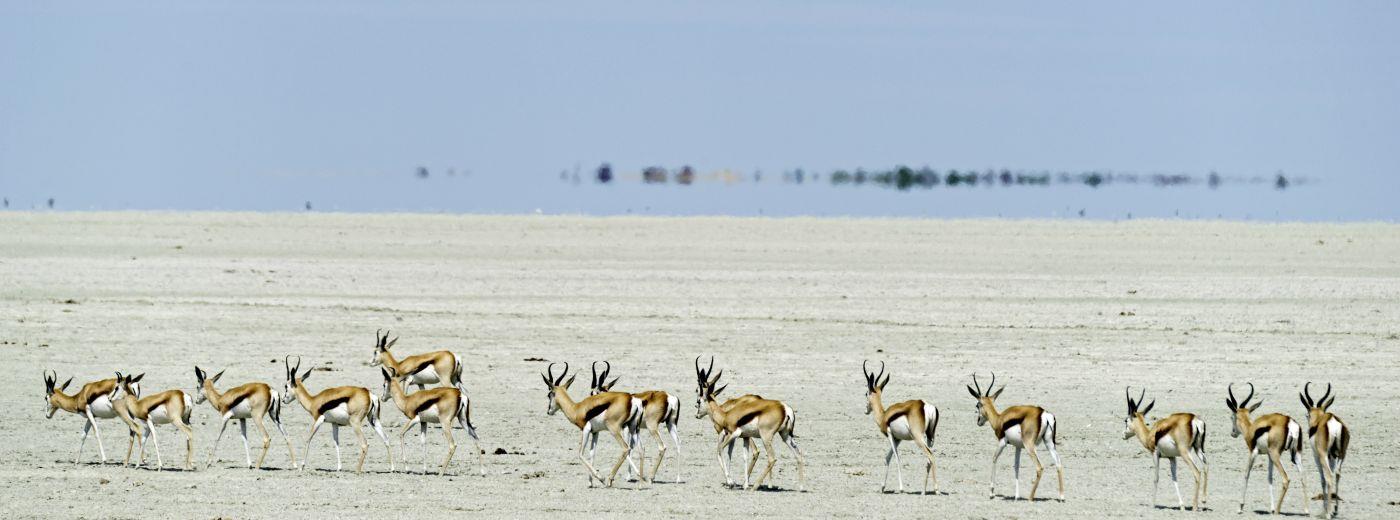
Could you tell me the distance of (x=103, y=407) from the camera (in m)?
16.3

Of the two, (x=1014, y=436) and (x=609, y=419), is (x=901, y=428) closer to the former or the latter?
(x=1014, y=436)

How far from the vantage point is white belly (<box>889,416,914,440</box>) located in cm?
1541

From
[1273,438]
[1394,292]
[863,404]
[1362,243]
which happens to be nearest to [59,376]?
[863,404]

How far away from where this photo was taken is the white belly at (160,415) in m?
16.1

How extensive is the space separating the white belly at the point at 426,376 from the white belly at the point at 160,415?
143 inches

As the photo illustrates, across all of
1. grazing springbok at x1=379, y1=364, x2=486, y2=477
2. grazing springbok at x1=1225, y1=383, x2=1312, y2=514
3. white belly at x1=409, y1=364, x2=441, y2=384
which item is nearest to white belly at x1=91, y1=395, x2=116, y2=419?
grazing springbok at x1=379, y1=364, x2=486, y2=477

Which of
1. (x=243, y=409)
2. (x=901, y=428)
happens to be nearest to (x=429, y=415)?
(x=243, y=409)

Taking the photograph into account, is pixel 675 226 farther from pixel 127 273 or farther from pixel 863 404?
pixel 863 404

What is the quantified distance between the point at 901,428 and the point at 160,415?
20.5 feet

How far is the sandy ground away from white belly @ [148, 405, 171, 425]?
0.53m

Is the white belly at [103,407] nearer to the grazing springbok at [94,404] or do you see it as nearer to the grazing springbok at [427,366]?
the grazing springbok at [94,404]

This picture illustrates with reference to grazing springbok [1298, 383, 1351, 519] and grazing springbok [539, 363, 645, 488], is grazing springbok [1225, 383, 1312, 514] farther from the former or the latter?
grazing springbok [539, 363, 645, 488]

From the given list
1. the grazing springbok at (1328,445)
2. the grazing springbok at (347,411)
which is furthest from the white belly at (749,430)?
the grazing springbok at (1328,445)

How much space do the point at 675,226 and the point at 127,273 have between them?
499 inches
